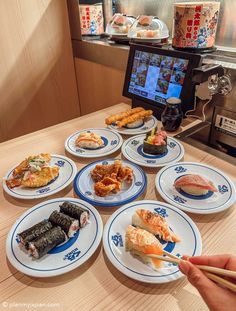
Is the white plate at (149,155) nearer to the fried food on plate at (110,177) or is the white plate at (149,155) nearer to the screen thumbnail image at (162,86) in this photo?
the fried food on plate at (110,177)

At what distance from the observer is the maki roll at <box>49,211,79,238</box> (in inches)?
23.6

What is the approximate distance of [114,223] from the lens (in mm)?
626

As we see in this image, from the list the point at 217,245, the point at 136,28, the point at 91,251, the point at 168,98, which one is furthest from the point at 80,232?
the point at 136,28

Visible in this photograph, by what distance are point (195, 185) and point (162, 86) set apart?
0.58 metres

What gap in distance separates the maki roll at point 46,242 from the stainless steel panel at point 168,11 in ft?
3.76

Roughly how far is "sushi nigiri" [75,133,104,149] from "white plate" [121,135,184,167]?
102mm

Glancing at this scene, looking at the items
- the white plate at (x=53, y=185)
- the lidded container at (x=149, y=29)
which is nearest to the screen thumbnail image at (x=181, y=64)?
the lidded container at (x=149, y=29)

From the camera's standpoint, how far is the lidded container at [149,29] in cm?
132

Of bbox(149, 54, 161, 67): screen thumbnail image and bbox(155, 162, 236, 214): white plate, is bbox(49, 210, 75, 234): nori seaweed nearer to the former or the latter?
bbox(155, 162, 236, 214): white plate

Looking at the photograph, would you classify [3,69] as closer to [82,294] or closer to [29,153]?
[29,153]

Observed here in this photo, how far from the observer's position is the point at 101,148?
3.24 feet

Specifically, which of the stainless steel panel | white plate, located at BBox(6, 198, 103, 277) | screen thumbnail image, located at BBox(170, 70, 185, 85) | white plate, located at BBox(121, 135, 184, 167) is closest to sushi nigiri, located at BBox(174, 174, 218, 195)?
white plate, located at BBox(121, 135, 184, 167)

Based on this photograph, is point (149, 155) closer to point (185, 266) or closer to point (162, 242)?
point (162, 242)

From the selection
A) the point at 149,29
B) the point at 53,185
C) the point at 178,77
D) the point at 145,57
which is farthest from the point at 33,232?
the point at 149,29
